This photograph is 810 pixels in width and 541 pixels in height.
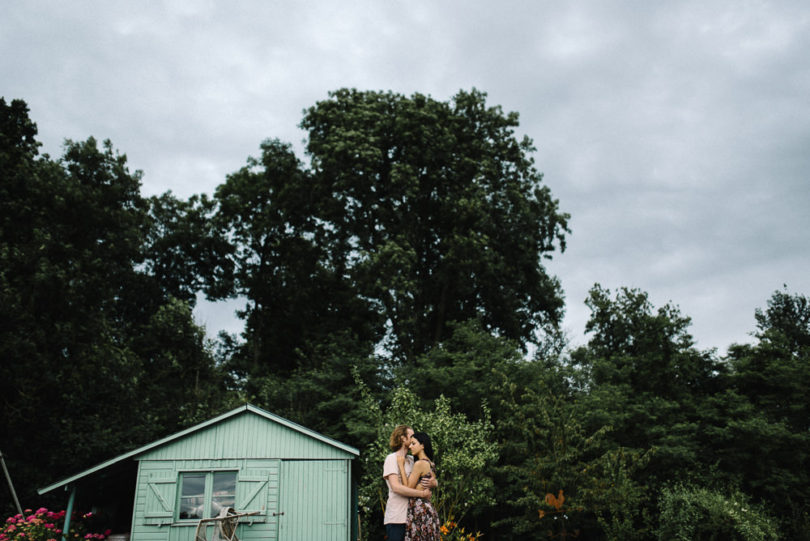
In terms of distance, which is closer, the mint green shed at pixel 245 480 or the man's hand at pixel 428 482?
Result: the man's hand at pixel 428 482

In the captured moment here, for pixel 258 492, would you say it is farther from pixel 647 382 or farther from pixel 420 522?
pixel 647 382

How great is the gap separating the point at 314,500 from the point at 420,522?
8949 millimetres

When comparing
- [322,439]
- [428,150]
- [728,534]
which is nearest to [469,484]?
[322,439]

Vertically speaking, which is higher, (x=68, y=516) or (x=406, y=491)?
(x=406, y=491)

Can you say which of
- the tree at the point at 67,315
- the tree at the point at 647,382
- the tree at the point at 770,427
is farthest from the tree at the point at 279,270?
the tree at the point at 770,427

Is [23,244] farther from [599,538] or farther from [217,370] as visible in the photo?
[599,538]

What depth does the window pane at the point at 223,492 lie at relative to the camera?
12.9m

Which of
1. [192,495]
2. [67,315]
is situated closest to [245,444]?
[192,495]

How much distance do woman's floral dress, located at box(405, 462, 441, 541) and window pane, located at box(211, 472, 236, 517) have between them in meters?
9.29

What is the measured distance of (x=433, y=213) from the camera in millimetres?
A: 24406

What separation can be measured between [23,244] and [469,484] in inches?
A: 630

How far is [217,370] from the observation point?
1003 inches

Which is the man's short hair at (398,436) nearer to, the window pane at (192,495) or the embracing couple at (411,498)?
the embracing couple at (411,498)

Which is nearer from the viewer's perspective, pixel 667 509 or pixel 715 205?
pixel 667 509
